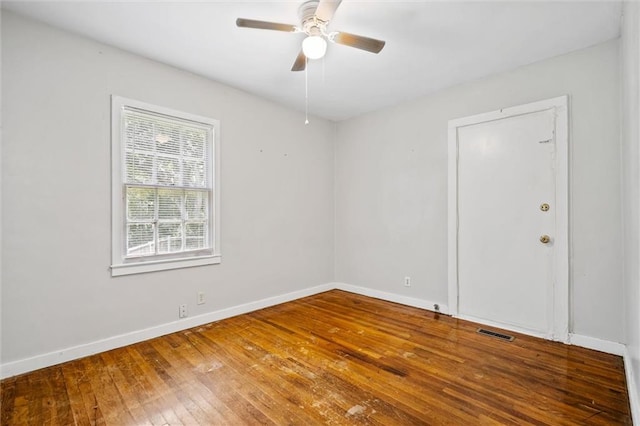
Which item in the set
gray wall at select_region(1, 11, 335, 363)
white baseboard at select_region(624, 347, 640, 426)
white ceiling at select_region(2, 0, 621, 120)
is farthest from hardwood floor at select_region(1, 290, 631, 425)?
white ceiling at select_region(2, 0, 621, 120)

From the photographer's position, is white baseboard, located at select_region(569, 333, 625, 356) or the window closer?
white baseboard, located at select_region(569, 333, 625, 356)

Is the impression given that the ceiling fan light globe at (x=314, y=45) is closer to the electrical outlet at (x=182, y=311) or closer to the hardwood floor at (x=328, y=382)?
the hardwood floor at (x=328, y=382)

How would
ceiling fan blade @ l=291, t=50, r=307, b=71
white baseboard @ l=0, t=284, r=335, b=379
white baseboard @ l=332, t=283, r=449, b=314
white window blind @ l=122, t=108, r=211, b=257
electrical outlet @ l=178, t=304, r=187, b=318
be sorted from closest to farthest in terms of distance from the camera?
1. white baseboard @ l=0, t=284, r=335, b=379
2. ceiling fan blade @ l=291, t=50, r=307, b=71
3. white window blind @ l=122, t=108, r=211, b=257
4. electrical outlet @ l=178, t=304, r=187, b=318
5. white baseboard @ l=332, t=283, r=449, b=314

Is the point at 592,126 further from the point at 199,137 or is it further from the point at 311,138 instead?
the point at 199,137

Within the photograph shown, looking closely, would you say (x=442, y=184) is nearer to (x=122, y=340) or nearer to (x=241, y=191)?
(x=241, y=191)

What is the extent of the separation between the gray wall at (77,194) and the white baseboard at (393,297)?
5.32ft

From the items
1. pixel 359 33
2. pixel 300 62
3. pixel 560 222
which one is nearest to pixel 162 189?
pixel 300 62

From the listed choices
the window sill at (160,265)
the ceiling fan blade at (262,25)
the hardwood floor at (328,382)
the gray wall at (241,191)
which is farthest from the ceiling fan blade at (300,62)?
the hardwood floor at (328,382)

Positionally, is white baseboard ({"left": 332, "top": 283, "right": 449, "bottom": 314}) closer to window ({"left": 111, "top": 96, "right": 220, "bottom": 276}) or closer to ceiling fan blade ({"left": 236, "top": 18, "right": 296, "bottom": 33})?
window ({"left": 111, "top": 96, "right": 220, "bottom": 276})

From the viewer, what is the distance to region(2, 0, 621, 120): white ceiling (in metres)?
2.20

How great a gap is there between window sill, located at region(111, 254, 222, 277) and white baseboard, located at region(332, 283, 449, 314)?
2.10 metres

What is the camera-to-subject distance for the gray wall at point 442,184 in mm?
2582

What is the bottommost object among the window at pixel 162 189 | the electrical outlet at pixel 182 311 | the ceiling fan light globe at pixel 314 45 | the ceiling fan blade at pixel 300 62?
the electrical outlet at pixel 182 311

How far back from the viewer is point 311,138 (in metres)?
4.54
